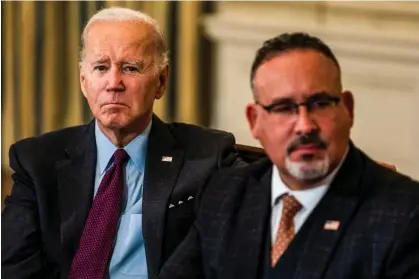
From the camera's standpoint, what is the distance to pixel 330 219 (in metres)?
1.27

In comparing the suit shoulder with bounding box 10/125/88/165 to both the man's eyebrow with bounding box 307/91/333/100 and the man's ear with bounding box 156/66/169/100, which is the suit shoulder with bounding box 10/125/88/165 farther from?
the man's eyebrow with bounding box 307/91/333/100

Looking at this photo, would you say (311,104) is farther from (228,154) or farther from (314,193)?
(228,154)

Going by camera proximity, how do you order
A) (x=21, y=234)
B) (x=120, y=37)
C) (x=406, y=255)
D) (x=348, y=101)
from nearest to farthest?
(x=406, y=255), (x=348, y=101), (x=120, y=37), (x=21, y=234)

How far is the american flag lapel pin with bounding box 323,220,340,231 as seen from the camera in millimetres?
1257

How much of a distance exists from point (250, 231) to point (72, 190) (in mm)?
523

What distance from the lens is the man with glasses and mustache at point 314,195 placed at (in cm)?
121

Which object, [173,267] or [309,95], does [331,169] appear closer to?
[309,95]

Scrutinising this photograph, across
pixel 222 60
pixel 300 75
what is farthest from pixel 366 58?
pixel 300 75

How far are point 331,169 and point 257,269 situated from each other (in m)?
0.24

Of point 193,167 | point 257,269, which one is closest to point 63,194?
point 193,167

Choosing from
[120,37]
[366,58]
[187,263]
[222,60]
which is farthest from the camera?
[222,60]

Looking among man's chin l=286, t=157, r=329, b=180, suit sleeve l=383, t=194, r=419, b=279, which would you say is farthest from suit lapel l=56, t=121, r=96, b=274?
suit sleeve l=383, t=194, r=419, b=279

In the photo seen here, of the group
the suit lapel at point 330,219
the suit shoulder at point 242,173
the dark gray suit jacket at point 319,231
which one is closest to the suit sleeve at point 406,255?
the dark gray suit jacket at point 319,231

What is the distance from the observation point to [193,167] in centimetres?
162
